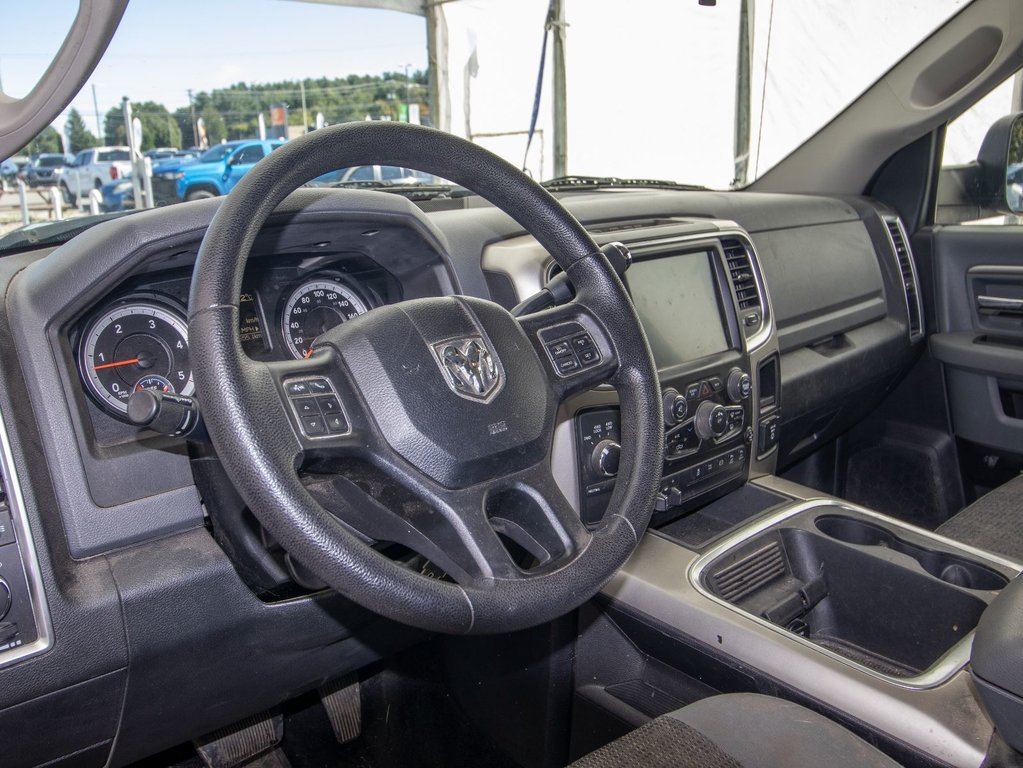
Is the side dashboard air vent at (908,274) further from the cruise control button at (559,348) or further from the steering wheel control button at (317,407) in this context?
the steering wheel control button at (317,407)

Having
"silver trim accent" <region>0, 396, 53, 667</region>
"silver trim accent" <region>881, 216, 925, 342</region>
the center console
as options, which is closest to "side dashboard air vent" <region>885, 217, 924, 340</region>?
"silver trim accent" <region>881, 216, 925, 342</region>

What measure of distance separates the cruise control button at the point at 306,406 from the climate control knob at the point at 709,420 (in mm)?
965

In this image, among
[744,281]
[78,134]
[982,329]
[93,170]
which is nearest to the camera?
[744,281]

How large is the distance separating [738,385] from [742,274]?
304 millimetres

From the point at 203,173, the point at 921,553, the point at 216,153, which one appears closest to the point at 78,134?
the point at 216,153

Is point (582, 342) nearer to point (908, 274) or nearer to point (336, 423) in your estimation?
point (336, 423)

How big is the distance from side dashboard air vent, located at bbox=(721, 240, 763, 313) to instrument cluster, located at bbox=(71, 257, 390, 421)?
813 millimetres

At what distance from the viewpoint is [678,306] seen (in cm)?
184

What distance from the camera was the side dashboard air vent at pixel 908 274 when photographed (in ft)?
9.19

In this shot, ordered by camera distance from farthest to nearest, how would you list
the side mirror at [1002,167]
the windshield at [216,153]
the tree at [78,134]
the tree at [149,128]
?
1. the side mirror at [1002,167]
2. the tree at [149,128]
3. the windshield at [216,153]
4. the tree at [78,134]

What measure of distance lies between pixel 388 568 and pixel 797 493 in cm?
128

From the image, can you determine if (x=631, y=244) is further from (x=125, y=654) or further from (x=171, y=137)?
(x=171, y=137)

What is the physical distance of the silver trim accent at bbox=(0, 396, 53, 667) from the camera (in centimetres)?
117

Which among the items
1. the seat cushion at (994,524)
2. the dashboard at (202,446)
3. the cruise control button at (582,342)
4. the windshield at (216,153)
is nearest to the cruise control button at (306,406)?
the dashboard at (202,446)
